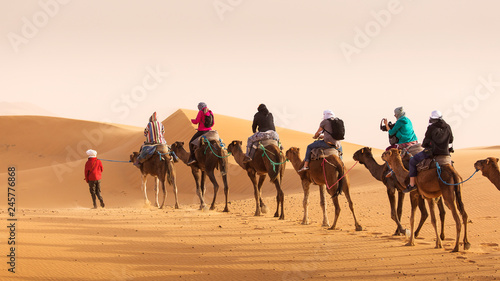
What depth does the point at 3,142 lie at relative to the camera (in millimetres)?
52312

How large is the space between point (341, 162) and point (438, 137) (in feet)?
11.1

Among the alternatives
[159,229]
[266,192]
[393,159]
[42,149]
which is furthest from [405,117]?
[42,149]

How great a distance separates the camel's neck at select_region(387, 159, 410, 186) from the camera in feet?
40.5

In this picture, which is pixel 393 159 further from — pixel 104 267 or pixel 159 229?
pixel 104 267

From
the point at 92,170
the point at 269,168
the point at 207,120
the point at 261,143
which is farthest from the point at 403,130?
the point at 92,170

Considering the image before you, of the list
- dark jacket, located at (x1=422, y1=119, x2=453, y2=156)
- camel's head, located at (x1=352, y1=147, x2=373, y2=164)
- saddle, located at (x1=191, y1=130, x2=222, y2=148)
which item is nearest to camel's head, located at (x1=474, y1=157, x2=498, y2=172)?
dark jacket, located at (x1=422, y1=119, x2=453, y2=156)

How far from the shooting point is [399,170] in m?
12.5

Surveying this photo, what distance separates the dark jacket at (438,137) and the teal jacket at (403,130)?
5.55ft

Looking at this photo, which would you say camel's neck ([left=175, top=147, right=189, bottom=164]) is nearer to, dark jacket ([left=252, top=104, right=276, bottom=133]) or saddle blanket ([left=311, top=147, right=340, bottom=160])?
dark jacket ([left=252, top=104, right=276, bottom=133])

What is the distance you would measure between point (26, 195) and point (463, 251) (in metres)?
23.8

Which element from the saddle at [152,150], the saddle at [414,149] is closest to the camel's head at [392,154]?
the saddle at [414,149]

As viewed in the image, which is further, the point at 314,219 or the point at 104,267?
the point at 314,219

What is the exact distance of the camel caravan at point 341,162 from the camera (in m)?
11.1

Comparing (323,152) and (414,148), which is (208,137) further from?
(414,148)
